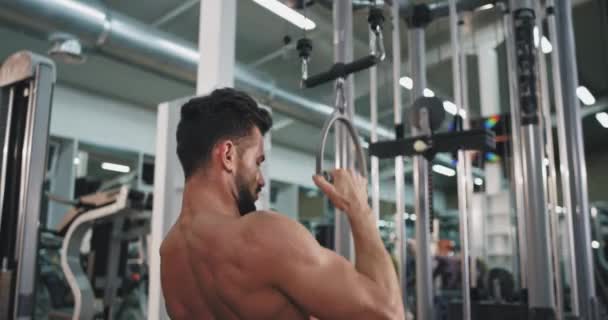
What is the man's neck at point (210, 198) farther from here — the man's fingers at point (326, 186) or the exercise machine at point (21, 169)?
the exercise machine at point (21, 169)

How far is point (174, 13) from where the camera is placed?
21.7 feet

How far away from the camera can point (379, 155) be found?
8.54 feet

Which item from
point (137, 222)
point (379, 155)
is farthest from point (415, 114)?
point (137, 222)

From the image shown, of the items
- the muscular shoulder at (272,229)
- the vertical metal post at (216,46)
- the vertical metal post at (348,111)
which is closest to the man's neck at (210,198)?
the muscular shoulder at (272,229)

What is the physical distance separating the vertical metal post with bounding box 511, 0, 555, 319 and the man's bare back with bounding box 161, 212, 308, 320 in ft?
5.46

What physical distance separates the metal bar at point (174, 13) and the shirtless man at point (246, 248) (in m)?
5.32

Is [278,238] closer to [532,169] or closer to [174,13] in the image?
[532,169]

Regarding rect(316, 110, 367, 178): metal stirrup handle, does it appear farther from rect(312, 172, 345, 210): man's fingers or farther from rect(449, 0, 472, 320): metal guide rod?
rect(449, 0, 472, 320): metal guide rod

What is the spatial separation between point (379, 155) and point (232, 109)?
4.08 ft

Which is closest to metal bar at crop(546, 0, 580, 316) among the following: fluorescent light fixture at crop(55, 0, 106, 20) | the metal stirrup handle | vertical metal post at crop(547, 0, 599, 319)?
vertical metal post at crop(547, 0, 599, 319)

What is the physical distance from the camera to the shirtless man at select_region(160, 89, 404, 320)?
124 centimetres

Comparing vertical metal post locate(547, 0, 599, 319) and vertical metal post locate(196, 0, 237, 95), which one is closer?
vertical metal post locate(196, 0, 237, 95)

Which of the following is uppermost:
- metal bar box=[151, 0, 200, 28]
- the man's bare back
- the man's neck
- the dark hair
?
metal bar box=[151, 0, 200, 28]

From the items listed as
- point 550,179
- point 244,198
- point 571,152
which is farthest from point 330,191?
point 571,152
